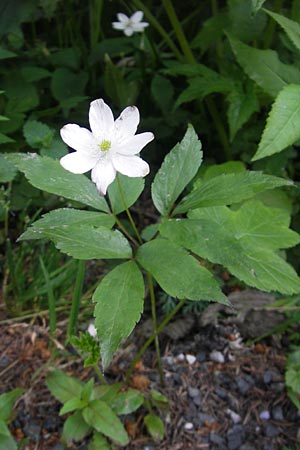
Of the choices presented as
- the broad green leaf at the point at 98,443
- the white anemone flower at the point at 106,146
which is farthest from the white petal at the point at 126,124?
the broad green leaf at the point at 98,443

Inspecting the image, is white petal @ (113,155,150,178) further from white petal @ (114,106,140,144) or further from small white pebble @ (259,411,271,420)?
small white pebble @ (259,411,271,420)

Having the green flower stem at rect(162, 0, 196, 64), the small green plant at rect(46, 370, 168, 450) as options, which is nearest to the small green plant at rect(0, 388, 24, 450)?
the small green plant at rect(46, 370, 168, 450)

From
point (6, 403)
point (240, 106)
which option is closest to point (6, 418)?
point (6, 403)

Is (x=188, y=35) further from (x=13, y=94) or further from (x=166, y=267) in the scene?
(x=166, y=267)

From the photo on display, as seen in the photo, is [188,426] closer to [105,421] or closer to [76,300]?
[105,421]

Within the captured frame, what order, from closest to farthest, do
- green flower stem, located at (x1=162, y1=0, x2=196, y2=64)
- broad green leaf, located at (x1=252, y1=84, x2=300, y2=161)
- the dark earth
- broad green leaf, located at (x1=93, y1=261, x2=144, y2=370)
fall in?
broad green leaf, located at (x1=93, y1=261, x2=144, y2=370) → broad green leaf, located at (x1=252, y1=84, x2=300, y2=161) → the dark earth → green flower stem, located at (x1=162, y1=0, x2=196, y2=64)

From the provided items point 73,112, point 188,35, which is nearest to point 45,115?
point 73,112
